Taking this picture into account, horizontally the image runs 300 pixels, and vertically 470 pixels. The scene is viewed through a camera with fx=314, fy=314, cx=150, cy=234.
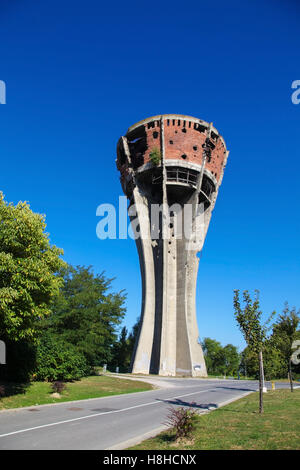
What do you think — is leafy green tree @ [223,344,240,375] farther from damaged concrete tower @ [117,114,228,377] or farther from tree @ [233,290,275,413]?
tree @ [233,290,275,413]

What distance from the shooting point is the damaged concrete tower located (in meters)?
36.8

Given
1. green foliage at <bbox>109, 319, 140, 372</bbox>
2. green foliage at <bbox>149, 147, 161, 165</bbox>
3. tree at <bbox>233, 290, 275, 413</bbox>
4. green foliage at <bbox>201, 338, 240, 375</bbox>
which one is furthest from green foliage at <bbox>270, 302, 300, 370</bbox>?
green foliage at <bbox>201, 338, 240, 375</bbox>

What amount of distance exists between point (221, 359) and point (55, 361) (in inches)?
3287

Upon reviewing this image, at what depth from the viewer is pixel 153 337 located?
3725 cm

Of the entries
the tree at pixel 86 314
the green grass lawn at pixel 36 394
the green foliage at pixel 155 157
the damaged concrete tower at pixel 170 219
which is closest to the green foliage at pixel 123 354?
the damaged concrete tower at pixel 170 219

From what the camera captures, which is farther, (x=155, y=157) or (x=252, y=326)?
(x=155, y=157)

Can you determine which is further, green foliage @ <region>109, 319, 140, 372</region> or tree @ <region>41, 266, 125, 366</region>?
green foliage @ <region>109, 319, 140, 372</region>

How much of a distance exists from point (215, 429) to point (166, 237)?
31364 millimetres

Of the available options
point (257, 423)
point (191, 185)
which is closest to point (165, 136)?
point (191, 185)

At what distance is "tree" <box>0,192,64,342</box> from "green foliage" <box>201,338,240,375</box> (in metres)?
87.2

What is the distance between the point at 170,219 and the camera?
141 ft

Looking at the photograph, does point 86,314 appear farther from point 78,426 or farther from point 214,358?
point 214,358

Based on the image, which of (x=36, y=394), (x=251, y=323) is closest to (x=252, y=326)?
(x=251, y=323)
